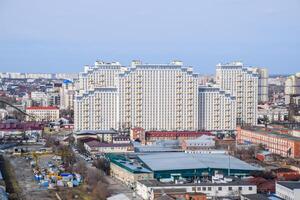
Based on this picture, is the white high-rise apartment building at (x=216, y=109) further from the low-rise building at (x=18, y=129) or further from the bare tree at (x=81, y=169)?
the bare tree at (x=81, y=169)

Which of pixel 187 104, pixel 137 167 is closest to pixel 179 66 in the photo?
pixel 187 104

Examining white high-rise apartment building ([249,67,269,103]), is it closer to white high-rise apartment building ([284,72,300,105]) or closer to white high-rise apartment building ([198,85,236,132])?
white high-rise apartment building ([284,72,300,105])

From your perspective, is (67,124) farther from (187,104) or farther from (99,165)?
(99,165)

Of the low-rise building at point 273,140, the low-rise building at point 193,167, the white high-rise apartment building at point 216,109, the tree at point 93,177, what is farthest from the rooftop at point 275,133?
the tree at point 93,177

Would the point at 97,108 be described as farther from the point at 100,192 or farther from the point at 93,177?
the point at 100,192

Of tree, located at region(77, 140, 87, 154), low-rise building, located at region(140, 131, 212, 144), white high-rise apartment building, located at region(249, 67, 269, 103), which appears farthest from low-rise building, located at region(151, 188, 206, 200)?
white high-rise apartment building, located at region(249, 67, 269, 103)
